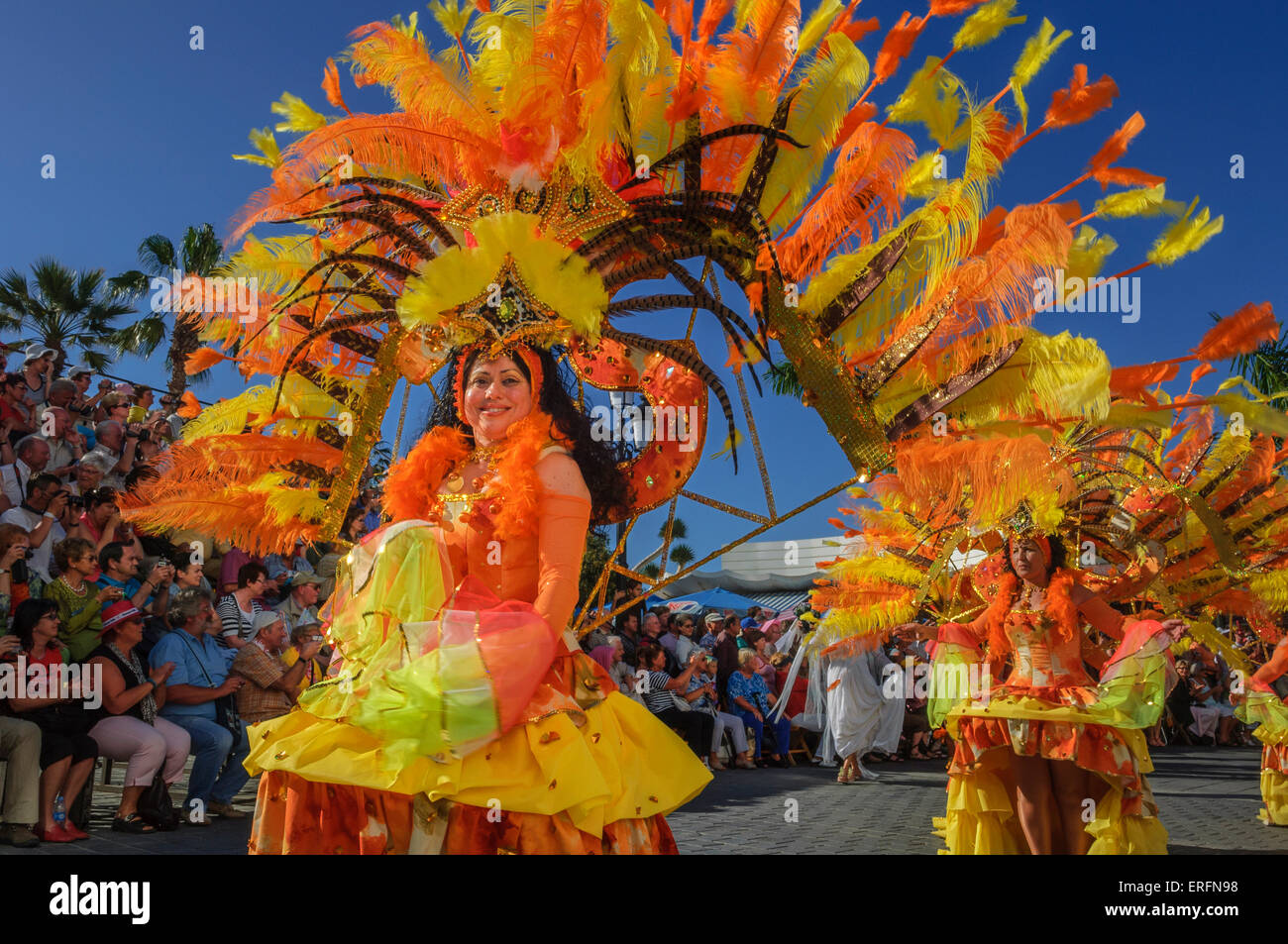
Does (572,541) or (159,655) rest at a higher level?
(572,541)

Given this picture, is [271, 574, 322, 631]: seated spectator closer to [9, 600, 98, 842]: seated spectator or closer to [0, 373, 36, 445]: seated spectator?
[9, 600, 98, 842]: seated spectator

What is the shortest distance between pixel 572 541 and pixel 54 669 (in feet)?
15.4

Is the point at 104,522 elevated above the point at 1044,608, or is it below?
above

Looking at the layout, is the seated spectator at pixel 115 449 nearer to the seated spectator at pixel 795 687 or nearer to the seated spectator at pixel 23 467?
the seated spectator at pixel 23 467

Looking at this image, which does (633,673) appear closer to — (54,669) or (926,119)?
(54,669)

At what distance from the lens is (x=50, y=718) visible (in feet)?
19.7

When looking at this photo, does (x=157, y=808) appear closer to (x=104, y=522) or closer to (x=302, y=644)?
(x=302, y=644)

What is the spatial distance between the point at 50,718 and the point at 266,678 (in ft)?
5.63

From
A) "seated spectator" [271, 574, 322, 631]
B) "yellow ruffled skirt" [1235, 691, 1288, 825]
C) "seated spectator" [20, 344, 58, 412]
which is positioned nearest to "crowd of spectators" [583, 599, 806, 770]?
"seated spectator" [271, 574, 322, 631]

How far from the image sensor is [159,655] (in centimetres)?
704

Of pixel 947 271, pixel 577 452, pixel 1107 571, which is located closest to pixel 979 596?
pixel 1107 571

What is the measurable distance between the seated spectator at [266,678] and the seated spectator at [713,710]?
15.4 ft

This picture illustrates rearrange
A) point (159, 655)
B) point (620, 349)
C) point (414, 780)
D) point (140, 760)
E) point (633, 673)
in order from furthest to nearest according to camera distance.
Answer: point (633, 673), point (159, 655), point (140, 760), point (620, 349), point (414, 780)

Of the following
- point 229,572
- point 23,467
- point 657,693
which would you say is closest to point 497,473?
point 229,572
